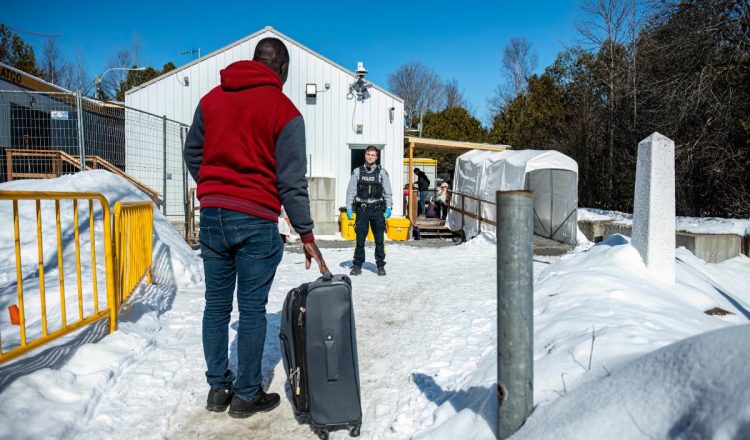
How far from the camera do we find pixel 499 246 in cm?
179

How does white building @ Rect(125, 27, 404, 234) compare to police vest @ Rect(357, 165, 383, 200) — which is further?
white building @ Rect(125, 27, 404, 234)

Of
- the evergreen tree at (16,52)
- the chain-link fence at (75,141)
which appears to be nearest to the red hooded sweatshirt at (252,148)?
the chain-link fence at (75,141)

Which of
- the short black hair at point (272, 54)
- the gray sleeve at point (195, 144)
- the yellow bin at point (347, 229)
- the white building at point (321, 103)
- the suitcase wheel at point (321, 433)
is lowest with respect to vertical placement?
the suitcase wheel at point (321, 433)

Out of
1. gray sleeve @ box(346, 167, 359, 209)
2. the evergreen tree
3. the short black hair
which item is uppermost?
the evergreen tree

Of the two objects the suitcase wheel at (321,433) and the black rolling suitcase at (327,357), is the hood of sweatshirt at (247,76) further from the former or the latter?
the suitcase wheel at (321,433)

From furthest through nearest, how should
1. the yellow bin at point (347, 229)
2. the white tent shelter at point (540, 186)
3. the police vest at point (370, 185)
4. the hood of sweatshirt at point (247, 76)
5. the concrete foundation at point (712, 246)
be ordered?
1. the yellow bin at point (347, 229)
2. the white tent shelter at point (540, 186)
3. the concrete foundation at point (712, 246)
4. the police vest at point (370, 185)
5. the hood of sweatshirt at point (247, 76)

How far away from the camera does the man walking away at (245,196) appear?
8.64ft

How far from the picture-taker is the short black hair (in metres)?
2.82

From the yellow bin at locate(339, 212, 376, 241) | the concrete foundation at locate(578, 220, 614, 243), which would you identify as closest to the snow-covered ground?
the concrete foundation at locate(578, 220, 614, 243)

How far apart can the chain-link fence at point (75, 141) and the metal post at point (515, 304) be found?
865cm

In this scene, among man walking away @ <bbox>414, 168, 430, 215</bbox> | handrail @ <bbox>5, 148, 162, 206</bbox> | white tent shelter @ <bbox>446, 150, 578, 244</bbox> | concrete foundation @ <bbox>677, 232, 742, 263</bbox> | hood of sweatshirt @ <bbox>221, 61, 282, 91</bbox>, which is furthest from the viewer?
man walking away @ <bbox>414, 168, 430, 215</bbox>

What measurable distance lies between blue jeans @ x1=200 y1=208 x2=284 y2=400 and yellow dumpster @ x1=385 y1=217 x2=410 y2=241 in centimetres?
1038

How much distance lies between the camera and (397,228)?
13.2 meters

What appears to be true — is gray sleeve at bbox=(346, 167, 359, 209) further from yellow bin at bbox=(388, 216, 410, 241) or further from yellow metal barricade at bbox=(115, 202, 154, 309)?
yellow bin at bbox=(388, 216, 410, 241)
